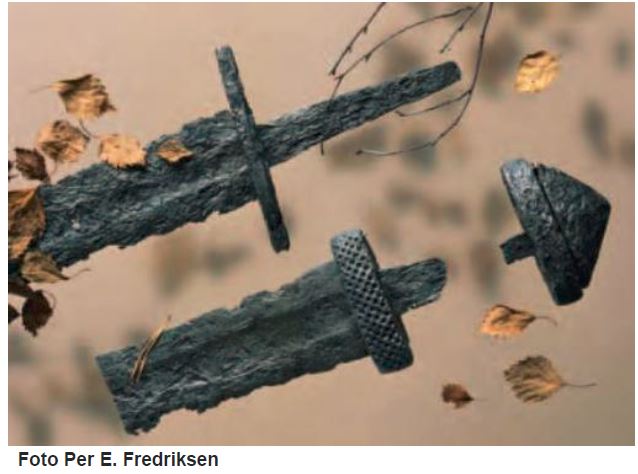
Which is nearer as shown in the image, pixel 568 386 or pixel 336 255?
pixel 336 255

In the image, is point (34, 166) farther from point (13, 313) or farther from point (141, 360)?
point (141, 360)

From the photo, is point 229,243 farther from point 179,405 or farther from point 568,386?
point 568,386

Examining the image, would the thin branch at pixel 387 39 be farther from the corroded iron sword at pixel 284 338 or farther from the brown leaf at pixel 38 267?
the brown leaf at pixel 38 267

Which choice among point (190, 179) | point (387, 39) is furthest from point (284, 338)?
point (387, 39)

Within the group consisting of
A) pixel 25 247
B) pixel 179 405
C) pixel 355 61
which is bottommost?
pixel 179 405

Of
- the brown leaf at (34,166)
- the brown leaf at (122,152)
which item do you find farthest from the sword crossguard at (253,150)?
the brown leaf at (34,166)

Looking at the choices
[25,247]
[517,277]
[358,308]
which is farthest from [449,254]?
[25,247]

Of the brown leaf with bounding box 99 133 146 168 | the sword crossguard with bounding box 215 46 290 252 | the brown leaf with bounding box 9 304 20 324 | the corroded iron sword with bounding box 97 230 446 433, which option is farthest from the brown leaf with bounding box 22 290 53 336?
the sword crossguard with bounding box 215 46 290 252
